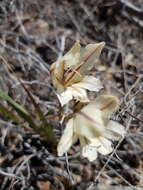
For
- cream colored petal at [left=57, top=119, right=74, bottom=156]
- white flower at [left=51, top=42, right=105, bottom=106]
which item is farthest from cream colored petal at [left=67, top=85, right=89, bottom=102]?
cream colored petal at [left=57, top=119, right=74, bottom=156]

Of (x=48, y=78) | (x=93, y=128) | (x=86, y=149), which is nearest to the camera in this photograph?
(x=93, y=128)

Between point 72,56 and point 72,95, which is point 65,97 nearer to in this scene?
point 72,95

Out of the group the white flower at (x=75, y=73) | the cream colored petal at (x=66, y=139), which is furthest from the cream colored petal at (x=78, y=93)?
the cream colored petal at (x=66, y=139)

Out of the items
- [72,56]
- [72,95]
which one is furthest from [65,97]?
[72,56]

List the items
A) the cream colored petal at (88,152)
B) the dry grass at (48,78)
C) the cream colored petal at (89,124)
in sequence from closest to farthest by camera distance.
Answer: the cream colored petal at (89,124) < the cream colored petal at (88,152) < the dry grass at (48,78)

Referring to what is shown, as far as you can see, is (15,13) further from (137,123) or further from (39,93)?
(137,123)

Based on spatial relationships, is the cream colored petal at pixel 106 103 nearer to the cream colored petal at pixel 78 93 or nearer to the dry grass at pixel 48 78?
the cream colored petal at pixel 78 93

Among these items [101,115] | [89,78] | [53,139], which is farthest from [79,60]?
[53,139]
